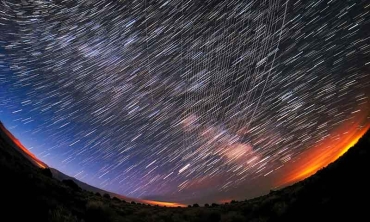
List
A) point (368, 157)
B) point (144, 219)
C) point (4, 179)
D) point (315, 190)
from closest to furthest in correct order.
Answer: point (4, 179), point (368, 157), point (315, 190), point (144, 219)

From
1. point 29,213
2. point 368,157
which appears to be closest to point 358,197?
point 368,157

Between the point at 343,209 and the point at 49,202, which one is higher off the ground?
the point at 49,202

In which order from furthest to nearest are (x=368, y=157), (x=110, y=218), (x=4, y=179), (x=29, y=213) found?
(x=110, y=218), (x=368, y=157), (x=4, y=179), (x=29, y=213)

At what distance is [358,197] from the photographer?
291 inches

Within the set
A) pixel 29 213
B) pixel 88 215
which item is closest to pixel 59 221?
pixel 29 213

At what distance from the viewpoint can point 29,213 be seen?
7898 mm

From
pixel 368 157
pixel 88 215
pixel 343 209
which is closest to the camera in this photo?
pixel 343 209

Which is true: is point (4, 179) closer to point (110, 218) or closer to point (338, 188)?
point (110, 218)

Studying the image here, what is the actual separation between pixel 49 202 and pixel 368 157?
1266cm

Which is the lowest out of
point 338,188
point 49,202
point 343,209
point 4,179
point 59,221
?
point 343,209

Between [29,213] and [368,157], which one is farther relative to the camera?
[368,157]

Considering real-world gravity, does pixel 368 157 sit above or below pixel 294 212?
above

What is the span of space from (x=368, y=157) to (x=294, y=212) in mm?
3572

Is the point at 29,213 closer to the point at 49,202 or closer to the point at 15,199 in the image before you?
the point at 15,199
